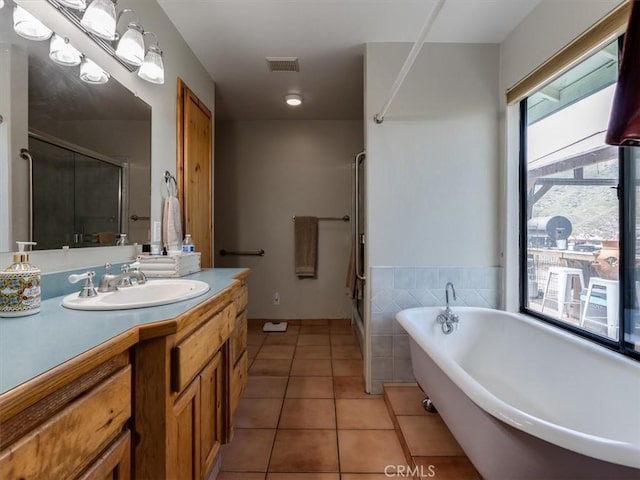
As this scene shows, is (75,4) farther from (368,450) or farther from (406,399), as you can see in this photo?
(406,399)

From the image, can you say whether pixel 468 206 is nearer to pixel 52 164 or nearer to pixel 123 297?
pixel 123 297

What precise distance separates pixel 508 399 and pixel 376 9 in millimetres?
2340

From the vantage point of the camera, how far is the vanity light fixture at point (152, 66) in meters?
1.48

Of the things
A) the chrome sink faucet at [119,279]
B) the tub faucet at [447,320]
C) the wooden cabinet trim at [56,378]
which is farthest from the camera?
the tub faucet at [447,320]

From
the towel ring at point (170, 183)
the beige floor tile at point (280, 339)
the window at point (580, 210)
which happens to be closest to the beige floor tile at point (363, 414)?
the beige floor tile at point (280, 339)

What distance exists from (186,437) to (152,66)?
5.44 ft

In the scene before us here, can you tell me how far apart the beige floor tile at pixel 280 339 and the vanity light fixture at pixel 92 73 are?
2.39 metres

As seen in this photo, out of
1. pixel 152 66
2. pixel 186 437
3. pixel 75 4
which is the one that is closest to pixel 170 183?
pixel 152 66

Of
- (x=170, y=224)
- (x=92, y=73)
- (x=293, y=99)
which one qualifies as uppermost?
(x=293, y=99)

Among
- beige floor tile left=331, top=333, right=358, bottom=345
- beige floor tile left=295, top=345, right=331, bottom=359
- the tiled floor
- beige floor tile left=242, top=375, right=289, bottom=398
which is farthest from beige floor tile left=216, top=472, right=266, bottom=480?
beige floor tile left=331, top=333, right=358, bottom=345

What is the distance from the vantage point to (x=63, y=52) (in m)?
1.12

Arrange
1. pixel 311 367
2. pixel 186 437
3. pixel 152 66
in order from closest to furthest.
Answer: pixel 186 437, pixel 152 66, pixel 311 367

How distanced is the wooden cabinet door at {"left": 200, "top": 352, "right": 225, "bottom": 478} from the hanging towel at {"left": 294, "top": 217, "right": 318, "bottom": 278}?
2.13 meters

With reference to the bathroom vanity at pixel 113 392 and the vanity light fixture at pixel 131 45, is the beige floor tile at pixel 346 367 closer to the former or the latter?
the bathroom vanity at pixel 113 392
